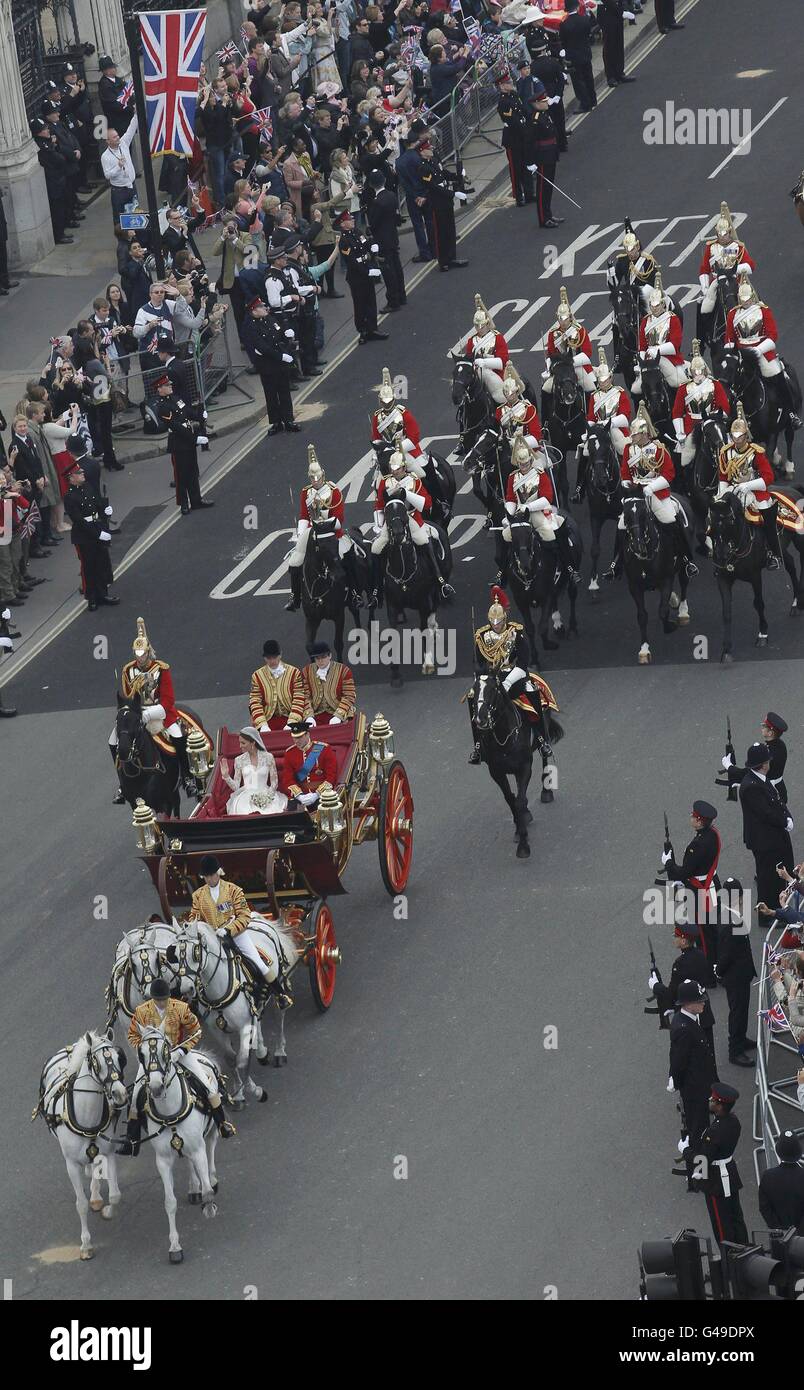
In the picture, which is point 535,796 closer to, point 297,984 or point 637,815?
point 637,815

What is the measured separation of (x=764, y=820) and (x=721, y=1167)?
4191 millimetres

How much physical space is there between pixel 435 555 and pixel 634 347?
5.59m

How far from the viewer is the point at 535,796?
25.8 metres

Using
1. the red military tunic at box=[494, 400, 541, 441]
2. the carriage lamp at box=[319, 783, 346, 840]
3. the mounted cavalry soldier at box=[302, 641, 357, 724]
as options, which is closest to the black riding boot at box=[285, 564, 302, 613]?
the red military tunic at box=[494, 400, 541, 441]

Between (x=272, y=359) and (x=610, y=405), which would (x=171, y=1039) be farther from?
(x=272, y=359)

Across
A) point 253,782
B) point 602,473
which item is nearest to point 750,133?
point 602,473

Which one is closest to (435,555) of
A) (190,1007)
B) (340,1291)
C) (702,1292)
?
(190,1007)

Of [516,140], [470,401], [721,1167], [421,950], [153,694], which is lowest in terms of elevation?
[421,950]

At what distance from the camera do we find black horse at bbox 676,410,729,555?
28.2 meters

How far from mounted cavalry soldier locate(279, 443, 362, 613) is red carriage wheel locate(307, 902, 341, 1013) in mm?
5890

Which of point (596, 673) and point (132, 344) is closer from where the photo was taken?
point (596, 673)

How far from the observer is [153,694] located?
963 inches

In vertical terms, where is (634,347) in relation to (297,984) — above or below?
above

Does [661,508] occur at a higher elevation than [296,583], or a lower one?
higher
